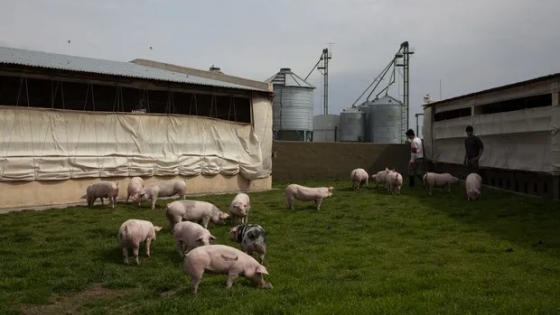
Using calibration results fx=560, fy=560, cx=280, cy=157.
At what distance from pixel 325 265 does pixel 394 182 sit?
9.12m

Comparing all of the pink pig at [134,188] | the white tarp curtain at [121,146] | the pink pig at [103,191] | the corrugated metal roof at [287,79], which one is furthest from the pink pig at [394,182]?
the corrugated metal roof at [287,79]

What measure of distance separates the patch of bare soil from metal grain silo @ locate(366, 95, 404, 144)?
2595cm

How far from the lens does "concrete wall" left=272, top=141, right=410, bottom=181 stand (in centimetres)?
2294

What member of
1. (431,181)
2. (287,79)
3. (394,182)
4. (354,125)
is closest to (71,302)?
(394,182)

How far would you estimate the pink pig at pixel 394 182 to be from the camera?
647 inches

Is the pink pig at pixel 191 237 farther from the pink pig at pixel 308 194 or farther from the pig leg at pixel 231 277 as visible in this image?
the pink pig at pixel 308 194

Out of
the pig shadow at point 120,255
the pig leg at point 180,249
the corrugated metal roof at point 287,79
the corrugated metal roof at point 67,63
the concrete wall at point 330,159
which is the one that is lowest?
the pig shadow at point 120,255

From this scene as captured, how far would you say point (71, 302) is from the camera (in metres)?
6.41

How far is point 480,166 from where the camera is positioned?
18.0 metres

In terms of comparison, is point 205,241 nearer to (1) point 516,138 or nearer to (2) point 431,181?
(2) point 431,181

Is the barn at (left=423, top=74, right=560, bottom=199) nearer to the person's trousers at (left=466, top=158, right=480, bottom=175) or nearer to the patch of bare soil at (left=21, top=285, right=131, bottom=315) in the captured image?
the person's trousers at (left=466, top=158, right=480, bottom=175)

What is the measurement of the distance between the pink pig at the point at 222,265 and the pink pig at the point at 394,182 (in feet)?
34.0

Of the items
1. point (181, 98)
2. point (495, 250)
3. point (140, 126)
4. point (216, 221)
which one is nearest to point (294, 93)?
point (181, 98)

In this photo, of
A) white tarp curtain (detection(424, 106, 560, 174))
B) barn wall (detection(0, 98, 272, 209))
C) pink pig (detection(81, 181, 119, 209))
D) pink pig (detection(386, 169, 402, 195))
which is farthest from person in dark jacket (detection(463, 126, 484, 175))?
pink pig (detection(81, 181, 119, 209))
